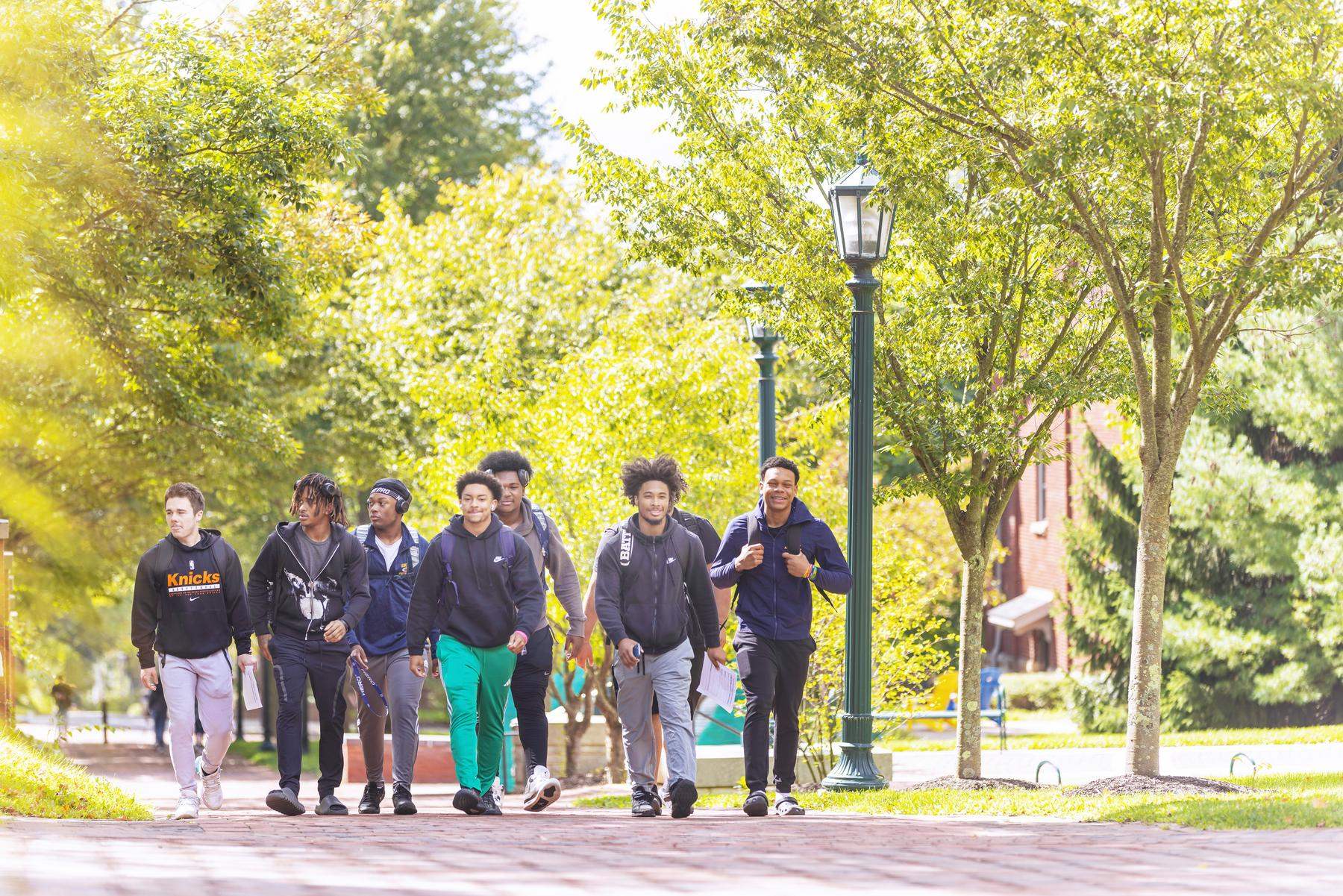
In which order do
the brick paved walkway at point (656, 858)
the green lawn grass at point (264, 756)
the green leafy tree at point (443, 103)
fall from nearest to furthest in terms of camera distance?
the brick paved walkway at point (656, 858)
the green lawn grass at point (264, 756)
the green leafy tree at point (443, 103)

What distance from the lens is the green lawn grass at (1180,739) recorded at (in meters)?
18.8

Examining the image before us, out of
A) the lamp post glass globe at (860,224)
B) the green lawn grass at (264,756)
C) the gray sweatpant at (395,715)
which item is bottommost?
the green lawn grass at (264,756)

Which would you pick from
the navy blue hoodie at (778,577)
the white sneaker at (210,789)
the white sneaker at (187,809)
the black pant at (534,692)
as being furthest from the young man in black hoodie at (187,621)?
the navy blue hoodie at (778,577)

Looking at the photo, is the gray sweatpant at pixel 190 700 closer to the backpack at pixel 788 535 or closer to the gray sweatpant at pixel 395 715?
the gray sweatpant at pixel 395 715

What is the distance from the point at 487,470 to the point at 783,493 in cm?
172

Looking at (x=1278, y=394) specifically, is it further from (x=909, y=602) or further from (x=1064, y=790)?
(x=1064, y=790)

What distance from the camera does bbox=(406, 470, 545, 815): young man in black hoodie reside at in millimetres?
8906

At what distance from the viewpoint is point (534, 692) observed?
937 cm

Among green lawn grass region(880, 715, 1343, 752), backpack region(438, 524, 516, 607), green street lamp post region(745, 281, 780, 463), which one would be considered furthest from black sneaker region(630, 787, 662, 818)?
green lawn grass region(880, 715, 1343, 752)

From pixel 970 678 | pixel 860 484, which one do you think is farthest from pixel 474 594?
pixel 970 678

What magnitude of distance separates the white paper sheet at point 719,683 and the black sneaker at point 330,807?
2.18 metres

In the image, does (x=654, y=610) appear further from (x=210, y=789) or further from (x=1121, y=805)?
(x=210, y=789)

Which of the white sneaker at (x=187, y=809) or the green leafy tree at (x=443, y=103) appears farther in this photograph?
the green leafy tree at (x=443, y=103)

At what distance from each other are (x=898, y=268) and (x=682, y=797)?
17.3 feet
